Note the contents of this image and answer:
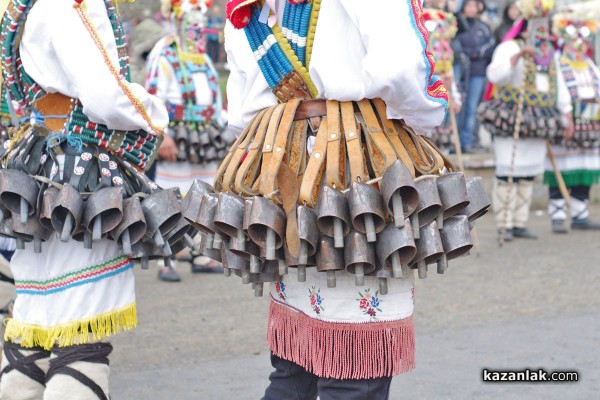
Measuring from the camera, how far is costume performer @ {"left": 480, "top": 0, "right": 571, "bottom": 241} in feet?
27.1

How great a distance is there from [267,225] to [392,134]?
1.55ft

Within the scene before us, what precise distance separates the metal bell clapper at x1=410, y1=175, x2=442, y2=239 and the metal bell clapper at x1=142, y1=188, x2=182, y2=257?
1032mm

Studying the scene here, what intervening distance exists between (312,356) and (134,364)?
2.30 metres

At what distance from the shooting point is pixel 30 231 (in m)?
3.36

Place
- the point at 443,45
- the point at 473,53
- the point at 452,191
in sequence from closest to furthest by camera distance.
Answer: the point at 452,191 → the point at 443,45 → the point at 473,53

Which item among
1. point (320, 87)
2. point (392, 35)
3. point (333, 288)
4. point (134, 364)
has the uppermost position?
point (392, 35)

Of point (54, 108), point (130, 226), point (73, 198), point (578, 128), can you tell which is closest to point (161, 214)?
point (130, 226)

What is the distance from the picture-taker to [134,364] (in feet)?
16.4

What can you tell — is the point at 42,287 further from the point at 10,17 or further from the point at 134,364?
the point at 134,364

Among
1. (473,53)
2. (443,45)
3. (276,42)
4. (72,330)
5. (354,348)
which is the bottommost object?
(473,53)

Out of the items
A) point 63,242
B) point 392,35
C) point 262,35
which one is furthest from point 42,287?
point 392,35

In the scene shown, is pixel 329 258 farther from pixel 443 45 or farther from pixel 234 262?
pixel 443 45

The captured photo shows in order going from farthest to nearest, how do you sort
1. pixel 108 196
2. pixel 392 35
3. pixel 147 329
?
pixel 147 329 → pixel 108 196 → pixel 392 35

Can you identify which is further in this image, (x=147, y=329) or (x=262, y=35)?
(x=147, y=329)
